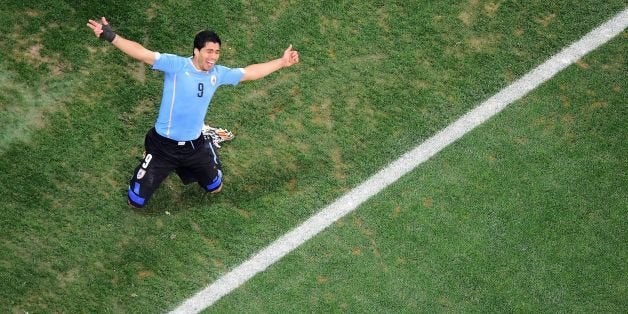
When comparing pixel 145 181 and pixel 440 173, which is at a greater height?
pixel 145 181

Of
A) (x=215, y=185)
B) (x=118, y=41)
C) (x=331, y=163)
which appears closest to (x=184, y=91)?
(x=118, y=41)

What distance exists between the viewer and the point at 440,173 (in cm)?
975

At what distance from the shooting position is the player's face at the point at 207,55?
7758 millimetres

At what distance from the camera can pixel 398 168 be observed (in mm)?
9766

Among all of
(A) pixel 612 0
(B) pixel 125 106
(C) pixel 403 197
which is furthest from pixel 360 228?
(A) pixel 612 0

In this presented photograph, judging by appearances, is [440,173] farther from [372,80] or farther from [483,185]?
[372,80]

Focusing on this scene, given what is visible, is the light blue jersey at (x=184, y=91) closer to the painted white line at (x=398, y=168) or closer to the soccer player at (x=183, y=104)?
the soccer player at (x=183, y=104)

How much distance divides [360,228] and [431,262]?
35.7 inches

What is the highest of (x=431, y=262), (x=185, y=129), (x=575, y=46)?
(x=185, y=129)

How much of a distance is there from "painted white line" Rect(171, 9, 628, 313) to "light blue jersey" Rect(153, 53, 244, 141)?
1.79 meters

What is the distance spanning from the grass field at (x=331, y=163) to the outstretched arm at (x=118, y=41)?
2.03 metres

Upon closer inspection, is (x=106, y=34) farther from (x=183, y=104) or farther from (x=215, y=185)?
(x=215, y=185)

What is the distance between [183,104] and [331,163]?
2.31m

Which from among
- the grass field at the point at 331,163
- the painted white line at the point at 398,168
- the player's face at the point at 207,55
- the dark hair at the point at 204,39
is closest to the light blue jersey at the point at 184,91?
the player's face at the point at 207,55
